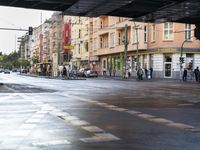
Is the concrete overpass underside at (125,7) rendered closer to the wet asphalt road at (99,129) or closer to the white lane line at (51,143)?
the wet asphalt road at (99,129)

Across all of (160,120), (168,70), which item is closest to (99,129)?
(160,120)

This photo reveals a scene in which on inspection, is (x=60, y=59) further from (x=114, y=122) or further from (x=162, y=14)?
(x=114, y=122)

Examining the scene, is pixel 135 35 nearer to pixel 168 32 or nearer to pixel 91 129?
pixel 168 32

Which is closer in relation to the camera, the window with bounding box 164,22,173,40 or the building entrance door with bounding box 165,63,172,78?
the building entrance door with bounding box 165,63,172,78

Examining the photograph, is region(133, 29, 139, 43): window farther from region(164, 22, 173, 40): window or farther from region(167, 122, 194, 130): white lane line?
region(167, 122, 194, 130): white lane line

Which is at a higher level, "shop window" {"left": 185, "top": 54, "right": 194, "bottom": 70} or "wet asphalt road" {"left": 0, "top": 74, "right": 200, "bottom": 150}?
"shop window" {"left": 185, "top": 54, "right": 194, "bottom": 70}

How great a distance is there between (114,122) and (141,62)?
199ft

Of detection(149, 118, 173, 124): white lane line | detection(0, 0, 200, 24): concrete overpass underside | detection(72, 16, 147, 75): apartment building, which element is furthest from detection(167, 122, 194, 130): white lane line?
detection(72, 16, 147, 75): apartment building

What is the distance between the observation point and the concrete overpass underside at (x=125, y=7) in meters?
31.6

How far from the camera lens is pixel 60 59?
12644cm

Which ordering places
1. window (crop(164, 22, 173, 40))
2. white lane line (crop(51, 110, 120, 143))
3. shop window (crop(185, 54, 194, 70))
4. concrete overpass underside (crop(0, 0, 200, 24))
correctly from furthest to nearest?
1. window (crop(164, 22, 173, 40))
2. shop window (crop(185, 54, 194, 70))
3. concrete overpass underside (crop(0, 0, 200, 24))
4. white lane line (crop(51, 110, 120, 143))

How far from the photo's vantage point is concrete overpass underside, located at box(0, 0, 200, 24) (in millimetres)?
31578

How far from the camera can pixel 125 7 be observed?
34.2m

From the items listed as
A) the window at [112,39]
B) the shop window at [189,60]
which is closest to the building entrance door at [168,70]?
the shop window at [189,60]
